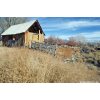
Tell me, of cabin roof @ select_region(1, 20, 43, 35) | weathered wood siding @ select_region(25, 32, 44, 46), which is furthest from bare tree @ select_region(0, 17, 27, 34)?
weathered wood siding @ select_region(25, 32, 44, 46)

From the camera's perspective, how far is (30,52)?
355cm

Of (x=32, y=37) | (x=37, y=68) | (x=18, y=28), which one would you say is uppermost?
(x=18, y=28)

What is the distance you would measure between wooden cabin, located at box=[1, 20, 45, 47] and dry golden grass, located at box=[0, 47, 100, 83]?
9cm

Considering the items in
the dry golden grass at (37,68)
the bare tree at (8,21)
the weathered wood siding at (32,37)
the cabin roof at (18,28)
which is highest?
the bare tree at (8,21)

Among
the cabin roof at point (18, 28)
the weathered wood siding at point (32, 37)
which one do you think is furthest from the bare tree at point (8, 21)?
the weathered wood siding at point (32, 37)

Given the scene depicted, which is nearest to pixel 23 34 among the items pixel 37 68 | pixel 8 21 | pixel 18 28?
pixel 18 28

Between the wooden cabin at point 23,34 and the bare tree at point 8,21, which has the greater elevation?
the bare tree at point 8,21

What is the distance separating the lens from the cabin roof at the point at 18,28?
3543mm

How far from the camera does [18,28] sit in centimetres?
357

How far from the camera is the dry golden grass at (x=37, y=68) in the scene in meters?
3.50

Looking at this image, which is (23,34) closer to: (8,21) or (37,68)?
(8,21)

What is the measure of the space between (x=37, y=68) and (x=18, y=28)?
1.74 ft

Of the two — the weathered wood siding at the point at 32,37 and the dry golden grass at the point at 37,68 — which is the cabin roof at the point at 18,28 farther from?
the dry golden grass at the point at 37,68
